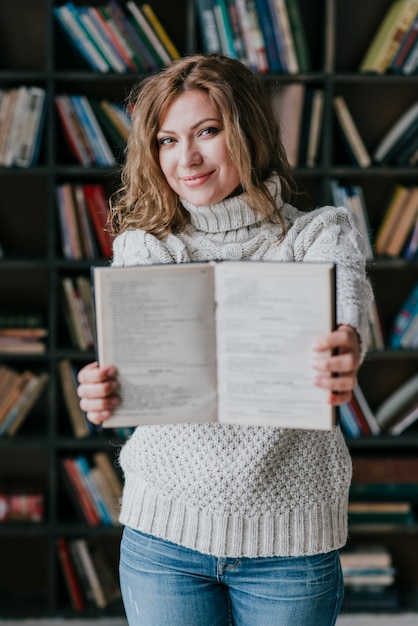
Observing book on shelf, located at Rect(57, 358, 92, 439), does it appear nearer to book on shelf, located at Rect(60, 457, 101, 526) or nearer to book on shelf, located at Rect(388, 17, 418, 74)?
book on shelf, located at Rect(60, 457, 101, 526)

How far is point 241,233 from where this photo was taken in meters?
1.39

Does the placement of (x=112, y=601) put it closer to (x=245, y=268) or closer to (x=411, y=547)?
(x=411, y=547)

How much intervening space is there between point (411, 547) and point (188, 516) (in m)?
2.03

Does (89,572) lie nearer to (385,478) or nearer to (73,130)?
(385,478)

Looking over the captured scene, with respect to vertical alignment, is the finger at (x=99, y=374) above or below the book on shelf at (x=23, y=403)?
above

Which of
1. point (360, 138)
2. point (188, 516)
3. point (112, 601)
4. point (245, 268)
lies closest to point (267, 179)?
point (245, 268)

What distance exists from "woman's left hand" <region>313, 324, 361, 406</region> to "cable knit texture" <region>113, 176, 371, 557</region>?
0.12 meters

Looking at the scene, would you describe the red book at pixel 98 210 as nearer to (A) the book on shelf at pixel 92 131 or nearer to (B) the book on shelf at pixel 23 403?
(A) the book on shelf at pixel 92 131

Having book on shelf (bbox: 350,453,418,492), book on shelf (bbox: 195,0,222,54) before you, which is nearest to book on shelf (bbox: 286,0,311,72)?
book on shelf (bbox: 195,0,222,54)

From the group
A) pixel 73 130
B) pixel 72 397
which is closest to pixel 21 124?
pixel 73 130

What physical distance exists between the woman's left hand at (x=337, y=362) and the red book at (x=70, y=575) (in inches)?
75.3

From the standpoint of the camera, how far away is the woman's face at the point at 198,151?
1.34 meters

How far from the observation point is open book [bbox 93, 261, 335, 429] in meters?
1.14

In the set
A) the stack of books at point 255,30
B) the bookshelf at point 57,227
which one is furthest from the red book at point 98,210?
the stack of books at point 255,30
